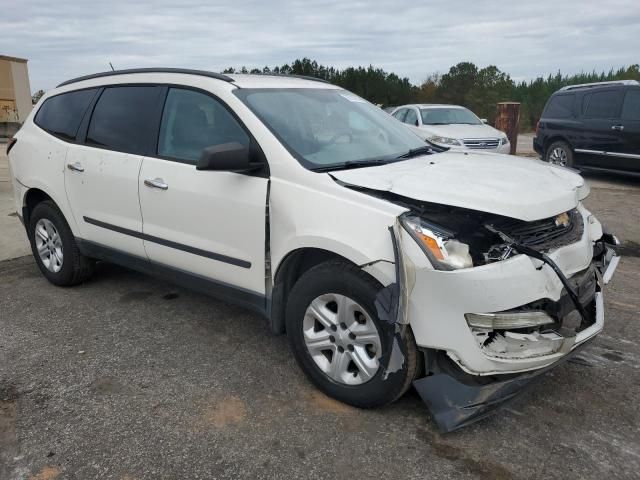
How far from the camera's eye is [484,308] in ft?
7.97

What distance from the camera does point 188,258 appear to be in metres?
3.60

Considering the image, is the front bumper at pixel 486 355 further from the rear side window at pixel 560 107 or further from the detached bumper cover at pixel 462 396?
the rear side window at pixel 560 107

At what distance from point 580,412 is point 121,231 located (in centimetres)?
320

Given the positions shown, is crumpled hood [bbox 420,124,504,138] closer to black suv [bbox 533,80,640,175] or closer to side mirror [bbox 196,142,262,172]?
black suv [bbox 533,80,640,175]

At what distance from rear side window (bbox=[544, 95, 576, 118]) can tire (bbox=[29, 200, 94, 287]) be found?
978cm

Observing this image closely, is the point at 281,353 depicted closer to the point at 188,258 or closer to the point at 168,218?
the point at 188,258

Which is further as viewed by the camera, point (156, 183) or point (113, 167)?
point (113, 167)

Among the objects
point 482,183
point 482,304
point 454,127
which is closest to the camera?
point 482,304

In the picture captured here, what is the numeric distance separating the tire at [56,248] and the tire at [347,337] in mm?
2498

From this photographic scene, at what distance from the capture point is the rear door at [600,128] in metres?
9.94

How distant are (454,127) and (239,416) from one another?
968cm

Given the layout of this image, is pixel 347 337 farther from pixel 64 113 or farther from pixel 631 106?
pixel 631 106

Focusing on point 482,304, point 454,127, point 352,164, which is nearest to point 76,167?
point 352,164

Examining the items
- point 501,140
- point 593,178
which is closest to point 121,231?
point 501,140
